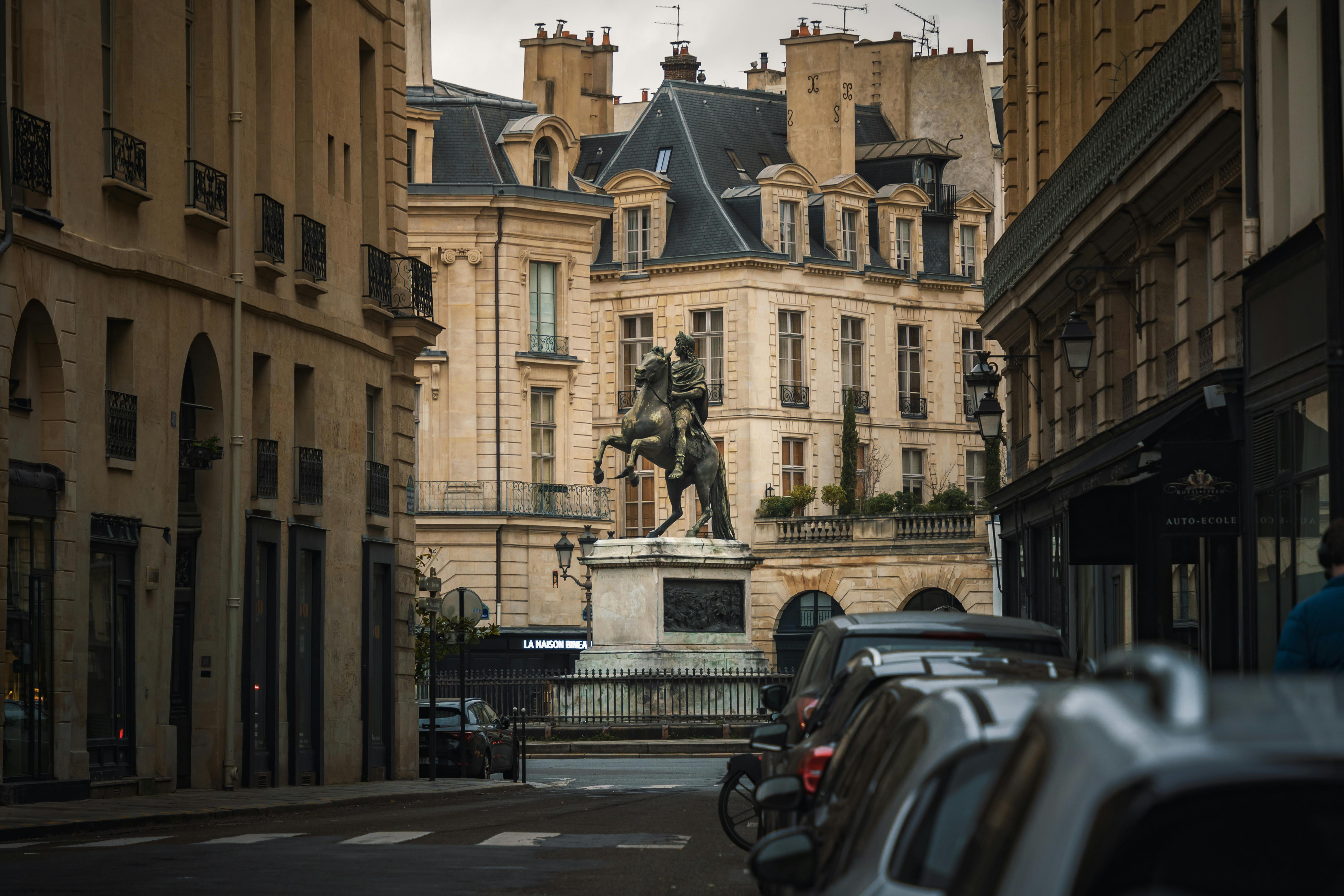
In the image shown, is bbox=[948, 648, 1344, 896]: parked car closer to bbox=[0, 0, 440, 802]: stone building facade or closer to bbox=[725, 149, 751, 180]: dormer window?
bbox=[0, 0, 440, 802]: stone building facade

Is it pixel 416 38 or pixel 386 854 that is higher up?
pixel 416 38

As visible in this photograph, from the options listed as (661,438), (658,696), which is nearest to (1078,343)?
(661,438)

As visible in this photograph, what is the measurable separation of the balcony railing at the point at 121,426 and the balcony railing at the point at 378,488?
26.8 feet

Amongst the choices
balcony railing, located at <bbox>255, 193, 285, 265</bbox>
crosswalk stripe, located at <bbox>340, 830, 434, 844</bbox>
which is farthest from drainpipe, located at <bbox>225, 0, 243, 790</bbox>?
crosswalk stripe, located at <bbox>340, 830, 434, 844</bbox>

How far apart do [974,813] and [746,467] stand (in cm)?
6722

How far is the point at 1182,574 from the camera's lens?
25078 mm

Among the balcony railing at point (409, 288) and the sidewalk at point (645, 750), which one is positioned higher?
the balcony railing at point (409, 288)

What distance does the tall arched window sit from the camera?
2579 inches

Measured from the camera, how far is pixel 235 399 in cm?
2683

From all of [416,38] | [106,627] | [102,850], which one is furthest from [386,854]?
[416,38]

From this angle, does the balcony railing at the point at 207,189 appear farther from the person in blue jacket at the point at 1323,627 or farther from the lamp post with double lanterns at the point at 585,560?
the person in blue jacket at the point at 1323,627

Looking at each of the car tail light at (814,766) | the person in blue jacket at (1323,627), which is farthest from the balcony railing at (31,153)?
the person in blue jacket at (1323,627)

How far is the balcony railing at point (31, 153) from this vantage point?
842 inches

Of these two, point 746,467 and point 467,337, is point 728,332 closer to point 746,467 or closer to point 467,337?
point 746,467
